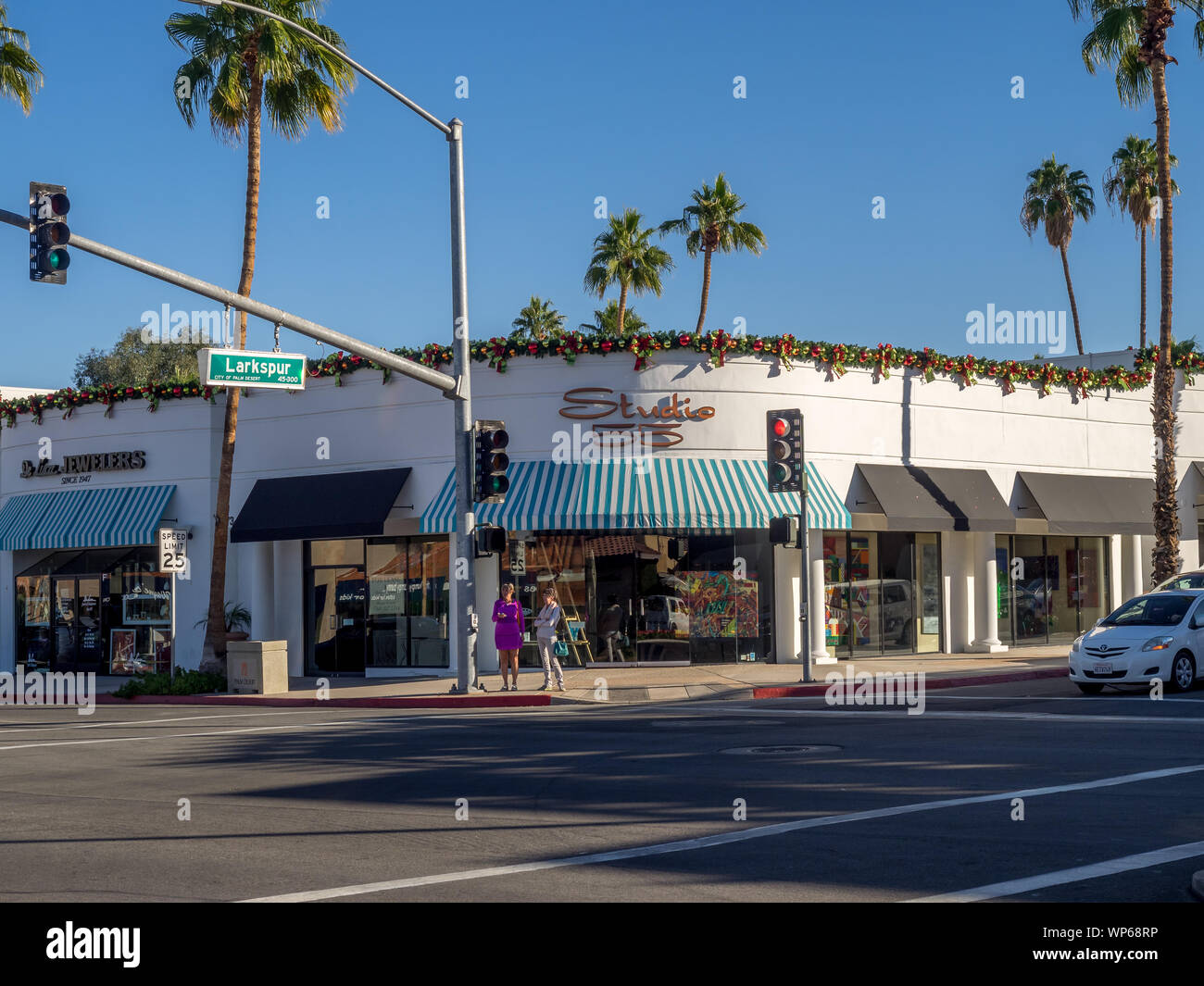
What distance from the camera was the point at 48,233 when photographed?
14719mm

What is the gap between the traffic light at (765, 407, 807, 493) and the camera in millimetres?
22281

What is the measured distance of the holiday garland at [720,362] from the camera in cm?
2603

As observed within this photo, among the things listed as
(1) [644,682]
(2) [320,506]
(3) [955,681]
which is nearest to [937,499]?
(3) [955,681]

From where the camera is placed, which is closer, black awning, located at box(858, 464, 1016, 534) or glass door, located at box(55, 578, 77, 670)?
black awning, located at box(858, 464, 1016, 534)

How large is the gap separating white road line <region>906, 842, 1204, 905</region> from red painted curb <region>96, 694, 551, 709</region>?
14.1m

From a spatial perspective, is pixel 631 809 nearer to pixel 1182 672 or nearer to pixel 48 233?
pixel 48 233

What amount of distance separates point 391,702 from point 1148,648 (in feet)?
39.8

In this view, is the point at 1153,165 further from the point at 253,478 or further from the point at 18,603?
the point at 18,603

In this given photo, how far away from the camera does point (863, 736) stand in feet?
49.0

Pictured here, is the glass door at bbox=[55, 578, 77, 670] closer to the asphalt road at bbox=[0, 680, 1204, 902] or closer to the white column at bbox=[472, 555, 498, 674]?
the white column at bbox=[472, 555, 498, 674]

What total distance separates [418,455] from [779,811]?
59.8 feet
